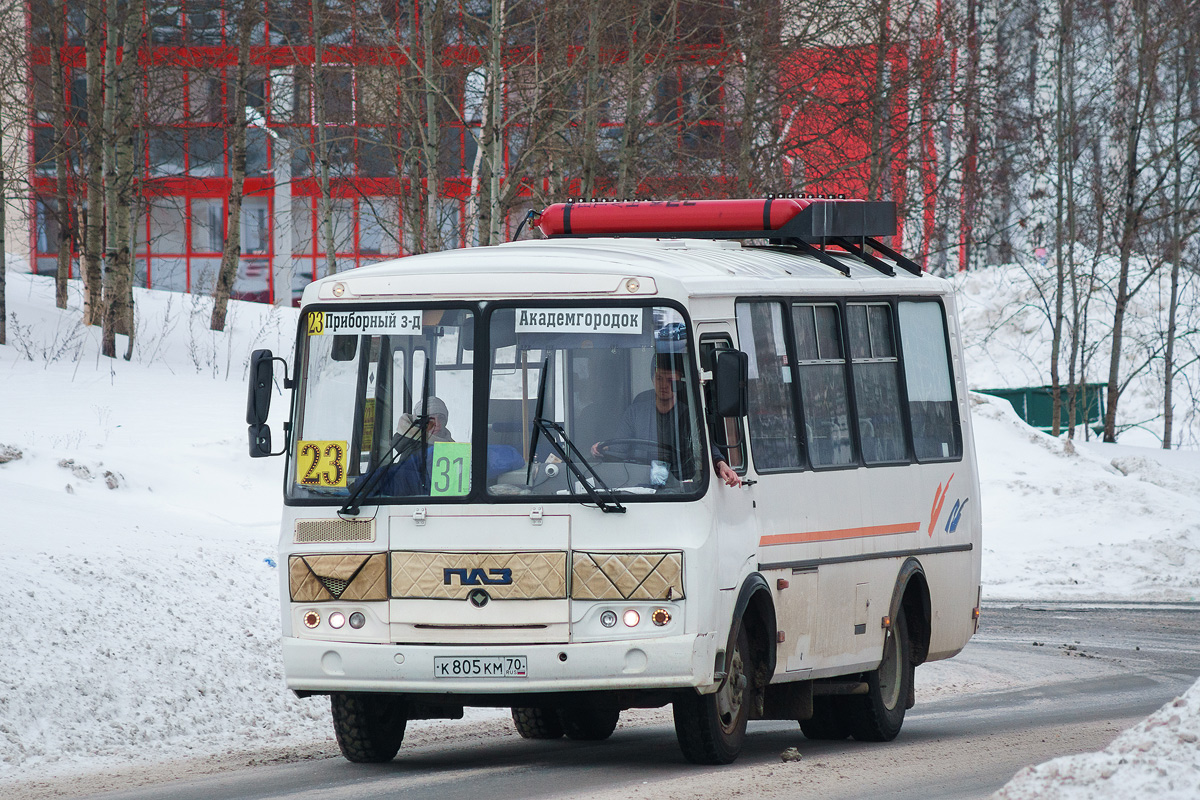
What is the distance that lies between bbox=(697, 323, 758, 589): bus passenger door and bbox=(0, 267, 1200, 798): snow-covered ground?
2758 mm

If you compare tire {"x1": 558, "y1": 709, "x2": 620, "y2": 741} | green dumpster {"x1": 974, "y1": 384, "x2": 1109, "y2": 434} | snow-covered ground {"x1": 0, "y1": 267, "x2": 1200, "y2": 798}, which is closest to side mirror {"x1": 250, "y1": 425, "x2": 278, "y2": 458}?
snow-covered ground {"x1": 0, "y1": 267, "x2": 1200, "y2": 798}

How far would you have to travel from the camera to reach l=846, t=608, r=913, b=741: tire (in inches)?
432

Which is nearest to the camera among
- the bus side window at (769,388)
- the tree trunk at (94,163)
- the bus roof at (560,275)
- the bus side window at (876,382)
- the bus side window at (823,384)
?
the bus roof at (560,275)

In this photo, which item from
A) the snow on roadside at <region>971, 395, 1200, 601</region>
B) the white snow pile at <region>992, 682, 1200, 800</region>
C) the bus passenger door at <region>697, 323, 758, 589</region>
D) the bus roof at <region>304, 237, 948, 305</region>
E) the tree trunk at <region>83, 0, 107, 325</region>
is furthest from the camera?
the tree trunk at <region>83, 0, 107, 325</region>

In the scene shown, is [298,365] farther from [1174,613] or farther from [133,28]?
[133,28]

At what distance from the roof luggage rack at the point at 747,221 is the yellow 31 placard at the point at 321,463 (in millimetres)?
3373

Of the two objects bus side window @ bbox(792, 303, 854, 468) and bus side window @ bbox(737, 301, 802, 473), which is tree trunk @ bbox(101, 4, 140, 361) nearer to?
bus side window @ bbox(792, 303, 854, 468)

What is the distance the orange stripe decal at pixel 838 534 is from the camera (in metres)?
9.65

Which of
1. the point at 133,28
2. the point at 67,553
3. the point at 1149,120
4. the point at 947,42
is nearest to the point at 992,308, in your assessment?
the point at 1149,120

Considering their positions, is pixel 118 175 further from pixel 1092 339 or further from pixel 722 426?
pixel 1092 339

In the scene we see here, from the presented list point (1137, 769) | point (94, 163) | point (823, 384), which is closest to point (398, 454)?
point (823, 384)

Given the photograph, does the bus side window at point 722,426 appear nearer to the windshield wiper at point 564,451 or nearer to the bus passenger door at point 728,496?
the bus passenger door at point 728,496

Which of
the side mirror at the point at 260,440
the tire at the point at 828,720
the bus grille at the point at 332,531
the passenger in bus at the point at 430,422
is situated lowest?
the tire at the point at 828,720

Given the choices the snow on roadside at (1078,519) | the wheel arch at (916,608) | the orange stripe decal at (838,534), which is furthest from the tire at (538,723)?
the snow on roadside at (1078,519)
